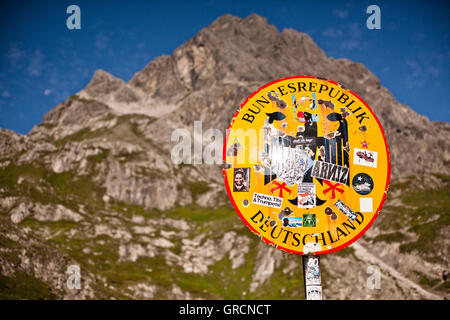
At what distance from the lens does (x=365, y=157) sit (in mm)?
9203

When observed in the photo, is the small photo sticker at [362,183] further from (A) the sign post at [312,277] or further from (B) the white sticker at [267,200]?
(A) the sign post at [312,277]

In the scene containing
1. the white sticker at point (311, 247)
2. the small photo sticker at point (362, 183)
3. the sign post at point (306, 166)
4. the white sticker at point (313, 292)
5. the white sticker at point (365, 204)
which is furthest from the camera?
the small photo sticker at point (362, 183)

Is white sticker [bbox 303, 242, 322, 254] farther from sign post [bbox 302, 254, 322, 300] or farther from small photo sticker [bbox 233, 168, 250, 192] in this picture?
small photo sticker [bbox 233, 168, 250, 192]

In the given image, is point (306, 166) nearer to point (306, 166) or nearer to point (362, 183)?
point (306, 166)

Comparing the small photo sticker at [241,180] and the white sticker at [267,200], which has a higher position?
the small photo sticker at [241,180]

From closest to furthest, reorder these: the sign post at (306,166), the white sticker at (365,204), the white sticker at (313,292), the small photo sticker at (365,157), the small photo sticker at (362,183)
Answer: the white sticker at (313,292) < the sign post at (306,166) < the white sticker at (365,204) < the small photo sticker at (362,183) < the small photo sticker at (365,157)

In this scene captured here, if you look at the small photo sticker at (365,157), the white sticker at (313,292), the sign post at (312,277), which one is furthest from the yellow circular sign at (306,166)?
the white sticker at (313,292)

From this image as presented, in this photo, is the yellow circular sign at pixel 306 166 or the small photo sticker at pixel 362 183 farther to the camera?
the small photo sticker at pixel 362 183

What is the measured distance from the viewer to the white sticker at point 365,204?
882 cm

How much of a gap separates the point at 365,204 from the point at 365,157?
119cm

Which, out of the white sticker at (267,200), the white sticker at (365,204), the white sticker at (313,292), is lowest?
the white sticker at (313,292)

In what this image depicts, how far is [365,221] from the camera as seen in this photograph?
28.7 ft
